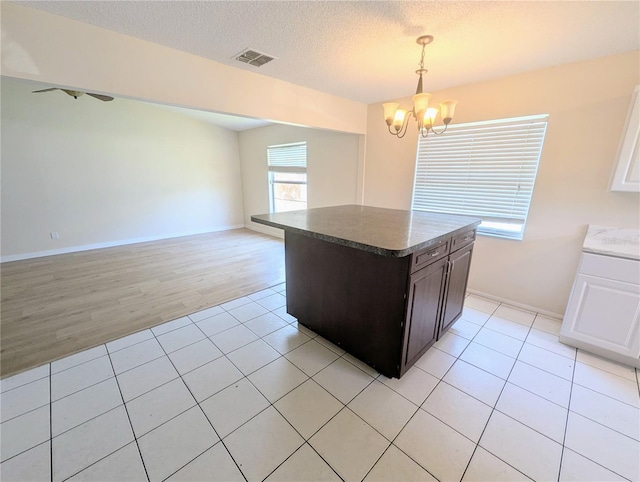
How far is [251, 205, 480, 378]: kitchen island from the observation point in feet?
5.04

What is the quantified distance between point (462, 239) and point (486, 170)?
1.15 metres

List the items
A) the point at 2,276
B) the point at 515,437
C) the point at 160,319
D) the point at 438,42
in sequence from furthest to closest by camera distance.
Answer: the point at 2,276
the point at 160,319
the point at 438,42
the point at 515,437

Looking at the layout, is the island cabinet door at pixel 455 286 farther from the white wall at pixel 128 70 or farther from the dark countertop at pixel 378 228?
the white wall at pixel 128 70

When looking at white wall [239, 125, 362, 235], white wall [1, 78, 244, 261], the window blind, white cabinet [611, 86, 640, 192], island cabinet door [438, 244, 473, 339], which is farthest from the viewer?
the window blind

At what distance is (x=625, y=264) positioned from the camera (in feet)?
5.77

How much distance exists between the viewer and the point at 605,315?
6.21 feet

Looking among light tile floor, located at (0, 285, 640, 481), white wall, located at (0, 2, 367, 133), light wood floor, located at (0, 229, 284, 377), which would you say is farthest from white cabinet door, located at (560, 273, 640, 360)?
white wall, located at (0, 2, 367, 133)

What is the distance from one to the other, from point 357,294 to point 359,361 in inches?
21.7

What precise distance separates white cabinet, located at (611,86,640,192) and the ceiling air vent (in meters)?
2.72

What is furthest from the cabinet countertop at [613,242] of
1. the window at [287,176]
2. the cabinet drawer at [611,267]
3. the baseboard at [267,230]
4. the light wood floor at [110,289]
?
the baseboard at [267,230]

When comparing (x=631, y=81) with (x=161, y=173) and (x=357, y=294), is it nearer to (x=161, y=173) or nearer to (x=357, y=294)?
(x=357, y=294)

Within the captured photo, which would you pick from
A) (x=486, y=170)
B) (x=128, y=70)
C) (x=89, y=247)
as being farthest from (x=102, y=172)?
(x=486, y=170)

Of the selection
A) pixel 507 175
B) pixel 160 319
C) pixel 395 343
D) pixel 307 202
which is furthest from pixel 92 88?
pixel 507 175

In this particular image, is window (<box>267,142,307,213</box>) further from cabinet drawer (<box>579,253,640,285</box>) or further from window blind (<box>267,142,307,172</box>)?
cabinet drawer (<box>579,253,640,285</box>)
